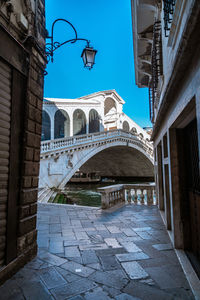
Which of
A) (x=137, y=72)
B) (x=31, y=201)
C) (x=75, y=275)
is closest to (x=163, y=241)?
(x=75, y=275)

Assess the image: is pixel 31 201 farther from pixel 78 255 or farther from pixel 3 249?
pixel 78 255

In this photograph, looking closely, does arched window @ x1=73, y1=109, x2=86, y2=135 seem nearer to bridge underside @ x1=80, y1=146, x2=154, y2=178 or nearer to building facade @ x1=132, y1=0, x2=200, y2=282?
bridge underside @ x1=80, y1=146, x2=154, y2=178

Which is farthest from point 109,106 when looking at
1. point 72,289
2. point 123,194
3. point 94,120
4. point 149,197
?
point 72,289

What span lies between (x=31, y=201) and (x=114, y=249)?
1649 mm

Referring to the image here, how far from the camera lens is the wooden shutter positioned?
94.4 inches

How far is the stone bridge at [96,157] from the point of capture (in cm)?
1444

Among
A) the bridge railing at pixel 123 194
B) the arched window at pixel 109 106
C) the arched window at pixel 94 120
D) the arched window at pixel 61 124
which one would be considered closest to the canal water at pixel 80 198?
the bridge railing at pixel 123 194

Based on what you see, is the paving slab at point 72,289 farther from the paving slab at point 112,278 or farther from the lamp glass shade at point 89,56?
the lamp glass shade at point 89,56

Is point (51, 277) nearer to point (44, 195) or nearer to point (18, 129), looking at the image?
point (18, 129)

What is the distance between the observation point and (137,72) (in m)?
9.29

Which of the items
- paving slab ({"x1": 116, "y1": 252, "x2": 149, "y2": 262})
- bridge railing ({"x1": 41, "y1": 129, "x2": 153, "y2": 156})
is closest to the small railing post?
paving slab ({"x1": 116, "y1": 252, "x2": 149, "y2": 262})

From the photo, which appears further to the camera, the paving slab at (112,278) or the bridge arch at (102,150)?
the bridge arch at (102,150)

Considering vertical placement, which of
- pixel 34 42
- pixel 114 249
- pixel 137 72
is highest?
pixel 137 72

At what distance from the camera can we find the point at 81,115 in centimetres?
3156
